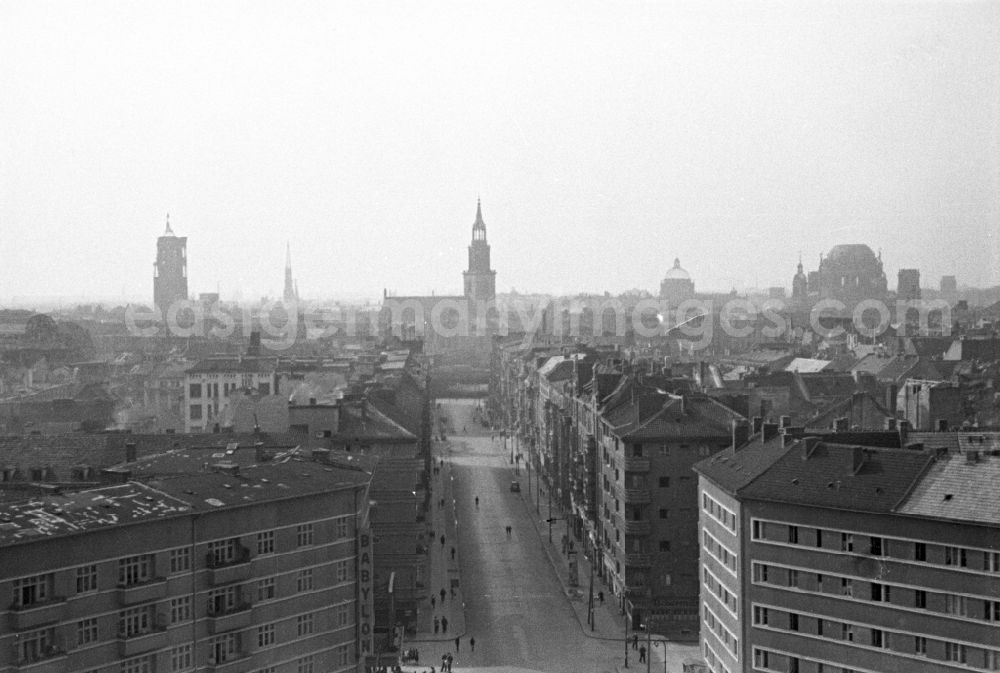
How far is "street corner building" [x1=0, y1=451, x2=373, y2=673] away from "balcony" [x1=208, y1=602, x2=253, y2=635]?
0.04 metres

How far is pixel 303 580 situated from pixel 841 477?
14.9m

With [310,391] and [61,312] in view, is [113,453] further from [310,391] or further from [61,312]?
[61,312]

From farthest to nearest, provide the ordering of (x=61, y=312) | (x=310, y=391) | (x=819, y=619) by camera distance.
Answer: (x=61, y=312)
(x=310, y=391)
(x=819, y=619)

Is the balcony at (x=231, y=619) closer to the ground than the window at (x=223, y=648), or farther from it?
farther from it

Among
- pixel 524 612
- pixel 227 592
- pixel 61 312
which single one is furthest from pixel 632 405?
pixel 61 312

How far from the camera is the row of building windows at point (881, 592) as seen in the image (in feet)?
108

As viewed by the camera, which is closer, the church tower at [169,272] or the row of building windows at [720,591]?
the row of building windows at [720,591]

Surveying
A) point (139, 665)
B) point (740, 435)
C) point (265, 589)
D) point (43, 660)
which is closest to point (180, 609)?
point (139, 665)

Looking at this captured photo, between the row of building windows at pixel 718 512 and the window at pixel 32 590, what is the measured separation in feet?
64.4

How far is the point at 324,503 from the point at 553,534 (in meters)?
38.7

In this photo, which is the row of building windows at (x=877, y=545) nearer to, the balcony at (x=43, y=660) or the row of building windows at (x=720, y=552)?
the row of building windows at (x=720, y=552)

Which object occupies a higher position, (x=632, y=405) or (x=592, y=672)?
(x=632, y=405)

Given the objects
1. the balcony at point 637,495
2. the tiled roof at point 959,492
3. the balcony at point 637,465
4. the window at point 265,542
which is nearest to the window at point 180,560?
the window at point 265,542

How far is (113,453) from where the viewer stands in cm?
5125
